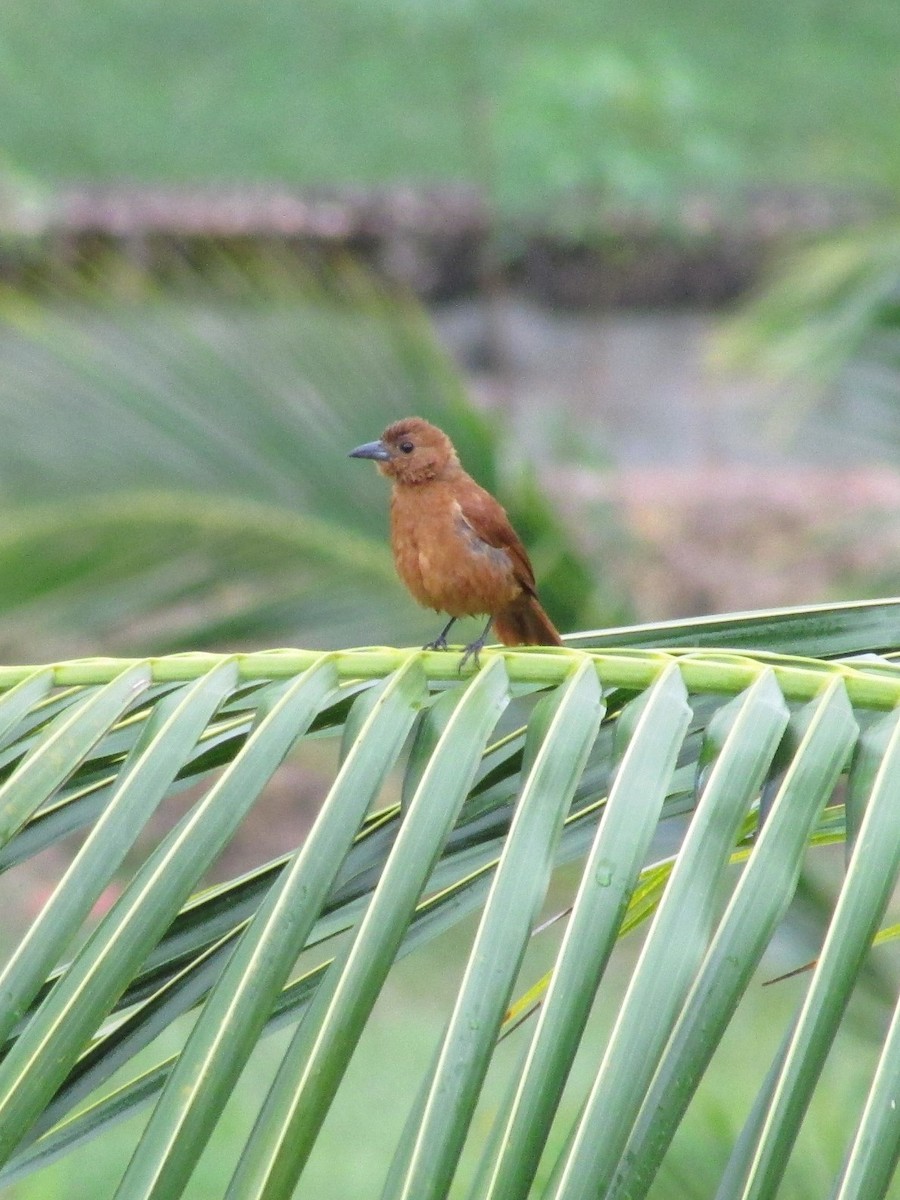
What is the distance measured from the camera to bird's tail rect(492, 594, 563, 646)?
351cm

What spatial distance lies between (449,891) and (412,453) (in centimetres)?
209

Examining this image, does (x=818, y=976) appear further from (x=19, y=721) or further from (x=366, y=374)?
(x=366, y=374)

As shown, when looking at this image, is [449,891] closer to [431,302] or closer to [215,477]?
[215,477]

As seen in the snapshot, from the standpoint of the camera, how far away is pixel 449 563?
3377 mm

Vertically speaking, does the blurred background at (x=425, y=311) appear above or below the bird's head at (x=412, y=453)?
above

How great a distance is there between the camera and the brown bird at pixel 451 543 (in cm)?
338

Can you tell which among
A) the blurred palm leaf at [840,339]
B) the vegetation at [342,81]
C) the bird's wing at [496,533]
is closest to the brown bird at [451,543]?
the bird's wing at [496,533]

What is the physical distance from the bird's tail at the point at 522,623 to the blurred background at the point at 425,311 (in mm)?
629

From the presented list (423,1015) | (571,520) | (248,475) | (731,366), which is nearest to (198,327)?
(248,475)

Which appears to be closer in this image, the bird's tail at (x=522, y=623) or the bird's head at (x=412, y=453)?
the bird's tail at (x=522, y=623)

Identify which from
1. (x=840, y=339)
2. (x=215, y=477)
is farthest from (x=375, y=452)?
(x=840, y=339)

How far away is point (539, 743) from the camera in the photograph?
1.58 meters

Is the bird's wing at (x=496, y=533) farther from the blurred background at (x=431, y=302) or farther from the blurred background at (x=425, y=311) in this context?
the blurred background at (x=431, y=302)

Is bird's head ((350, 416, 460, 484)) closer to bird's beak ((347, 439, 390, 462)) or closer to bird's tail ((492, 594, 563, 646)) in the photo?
bird's beak ((347, 439, 390, 462))
